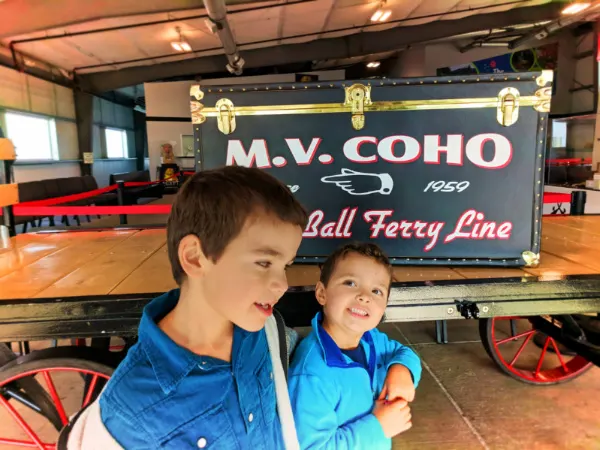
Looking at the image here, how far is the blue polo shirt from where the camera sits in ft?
3.72

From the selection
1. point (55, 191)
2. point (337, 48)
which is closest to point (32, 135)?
point (55, 191)

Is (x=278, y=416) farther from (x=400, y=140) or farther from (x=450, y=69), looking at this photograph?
(x=450, y=69)

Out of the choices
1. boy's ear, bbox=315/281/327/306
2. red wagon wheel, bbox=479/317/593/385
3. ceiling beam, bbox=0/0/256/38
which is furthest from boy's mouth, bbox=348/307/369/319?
ceiling beam, bbox=0/0/256/38

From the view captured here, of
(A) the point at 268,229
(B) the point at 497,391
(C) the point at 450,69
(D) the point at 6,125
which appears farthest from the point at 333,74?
(A) the point at 268,229

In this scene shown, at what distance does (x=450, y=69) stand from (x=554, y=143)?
4.44 m

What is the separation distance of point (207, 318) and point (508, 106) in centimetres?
128

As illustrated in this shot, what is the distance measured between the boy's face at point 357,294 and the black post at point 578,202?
7.42 ft

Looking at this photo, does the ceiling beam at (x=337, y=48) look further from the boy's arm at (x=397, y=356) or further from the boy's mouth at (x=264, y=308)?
the boy's mouth at (x=264, y=308)

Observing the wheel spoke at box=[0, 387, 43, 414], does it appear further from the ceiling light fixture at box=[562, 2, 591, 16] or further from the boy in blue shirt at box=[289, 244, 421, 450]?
the ceiling light fixture at box=[562, 2, 591, 16]

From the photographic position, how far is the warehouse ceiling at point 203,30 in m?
Answer: 6.86

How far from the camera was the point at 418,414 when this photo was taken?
2.51 meters

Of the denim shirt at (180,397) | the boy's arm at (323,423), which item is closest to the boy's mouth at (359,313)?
the boy's arm at (323,423)

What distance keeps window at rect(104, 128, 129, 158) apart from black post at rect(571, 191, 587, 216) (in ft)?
51.2

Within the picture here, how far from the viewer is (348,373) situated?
1238 mm
